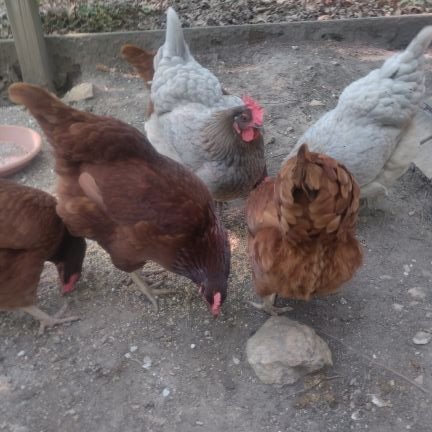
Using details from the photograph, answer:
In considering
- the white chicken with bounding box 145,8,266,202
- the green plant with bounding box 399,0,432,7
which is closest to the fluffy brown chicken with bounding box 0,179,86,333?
the white chicken with bounding box 145,8,266,202

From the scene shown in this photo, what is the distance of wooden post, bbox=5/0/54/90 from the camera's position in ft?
12.3

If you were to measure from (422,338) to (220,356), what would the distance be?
978 mm

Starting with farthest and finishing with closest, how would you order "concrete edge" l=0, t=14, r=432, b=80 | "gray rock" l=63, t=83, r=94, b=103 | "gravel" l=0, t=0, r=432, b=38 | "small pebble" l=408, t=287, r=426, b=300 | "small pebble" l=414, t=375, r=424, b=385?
1. "gravel" l=0, t=0, r=432, b=38
2. "concrete edge" l=0, t=14, r=432, b=80
3. "gray rock" l=63, t=83, r=94, b=103
4. "small pebble" l=408, t=287, r=426, b=300
5. "small pebble" l=414, t=375, r=424, b=385

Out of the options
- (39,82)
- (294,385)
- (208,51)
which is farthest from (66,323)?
(208,51)

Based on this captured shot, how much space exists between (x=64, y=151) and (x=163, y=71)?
3.73ft

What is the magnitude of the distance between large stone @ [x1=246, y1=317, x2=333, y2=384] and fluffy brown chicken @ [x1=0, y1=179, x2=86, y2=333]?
98 cm

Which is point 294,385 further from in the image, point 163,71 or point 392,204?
point 163,71

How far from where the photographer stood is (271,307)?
2418 millimetres

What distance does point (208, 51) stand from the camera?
448 centimetres

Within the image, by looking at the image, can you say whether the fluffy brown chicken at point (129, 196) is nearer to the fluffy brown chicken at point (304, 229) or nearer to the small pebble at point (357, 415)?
the fluffy brown chicken at point (304, 229)

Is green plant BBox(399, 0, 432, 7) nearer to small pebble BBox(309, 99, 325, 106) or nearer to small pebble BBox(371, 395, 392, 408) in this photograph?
small pebble BBox(309, 99, 325, 106)

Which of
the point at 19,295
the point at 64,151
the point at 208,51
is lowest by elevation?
the point at 19,295

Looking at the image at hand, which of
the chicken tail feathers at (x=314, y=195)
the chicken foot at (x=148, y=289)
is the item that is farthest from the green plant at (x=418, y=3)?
the chicken foot at (x=148, y=289)

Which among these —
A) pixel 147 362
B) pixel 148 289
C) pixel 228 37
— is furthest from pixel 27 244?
pixel 228 37
